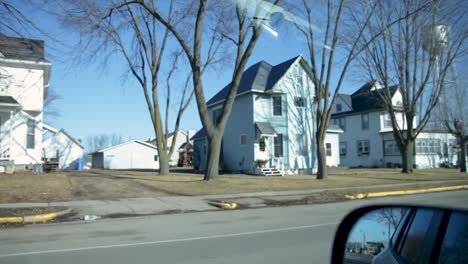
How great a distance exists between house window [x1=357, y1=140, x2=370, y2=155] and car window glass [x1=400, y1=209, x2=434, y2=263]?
1748 inches

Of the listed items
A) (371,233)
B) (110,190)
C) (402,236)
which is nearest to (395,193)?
(110,190)

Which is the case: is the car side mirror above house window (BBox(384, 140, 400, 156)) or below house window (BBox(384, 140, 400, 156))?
below

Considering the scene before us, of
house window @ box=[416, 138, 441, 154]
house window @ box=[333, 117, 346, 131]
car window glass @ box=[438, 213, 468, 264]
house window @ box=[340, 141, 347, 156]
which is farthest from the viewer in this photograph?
house window @ box=[333, 117, 346, 131]

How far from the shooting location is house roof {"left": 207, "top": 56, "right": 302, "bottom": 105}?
3183cm

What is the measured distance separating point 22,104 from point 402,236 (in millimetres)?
27687

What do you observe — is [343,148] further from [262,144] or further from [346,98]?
[262,144]

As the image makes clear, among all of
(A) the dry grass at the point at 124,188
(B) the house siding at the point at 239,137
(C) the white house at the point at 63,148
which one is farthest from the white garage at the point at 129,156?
(A) the dry grass at the point at 124,188

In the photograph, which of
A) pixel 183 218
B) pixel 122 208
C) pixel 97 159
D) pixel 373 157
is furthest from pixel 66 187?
pixel 97 159

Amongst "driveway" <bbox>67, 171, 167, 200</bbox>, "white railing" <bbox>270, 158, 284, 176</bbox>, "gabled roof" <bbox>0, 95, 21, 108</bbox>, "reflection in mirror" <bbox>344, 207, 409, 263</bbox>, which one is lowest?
"driveway" <bbox>67, 171, 167, 200</bbox>

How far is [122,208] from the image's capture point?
1408 centimetres

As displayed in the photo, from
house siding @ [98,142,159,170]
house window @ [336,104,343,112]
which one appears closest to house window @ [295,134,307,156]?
house window @ [336,104,343,112]

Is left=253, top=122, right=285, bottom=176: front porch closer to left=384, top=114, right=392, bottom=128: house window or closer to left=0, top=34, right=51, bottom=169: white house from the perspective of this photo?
left=0, top=34, right=51, bottom=169: white house

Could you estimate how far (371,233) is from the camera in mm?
2828

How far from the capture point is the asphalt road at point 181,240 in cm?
698
